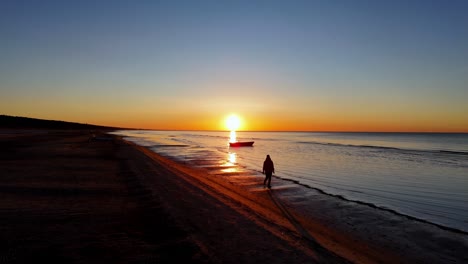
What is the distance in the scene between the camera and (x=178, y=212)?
11531mm

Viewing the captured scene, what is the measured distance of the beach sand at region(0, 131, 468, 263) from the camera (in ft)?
25.2

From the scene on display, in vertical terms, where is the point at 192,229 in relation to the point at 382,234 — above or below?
above

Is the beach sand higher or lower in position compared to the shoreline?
higher

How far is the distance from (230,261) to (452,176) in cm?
2733

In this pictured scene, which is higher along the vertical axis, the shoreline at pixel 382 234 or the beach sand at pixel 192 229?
the beach sand at pixel 192 229

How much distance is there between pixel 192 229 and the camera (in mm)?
9609

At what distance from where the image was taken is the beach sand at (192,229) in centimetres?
770

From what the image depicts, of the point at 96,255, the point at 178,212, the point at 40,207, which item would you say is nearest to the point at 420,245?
the point at 178,212

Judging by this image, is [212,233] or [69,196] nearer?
[212,233]

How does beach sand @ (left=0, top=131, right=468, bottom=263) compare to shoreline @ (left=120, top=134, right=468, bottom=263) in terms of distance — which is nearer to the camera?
beach sand @ (left=0, top=131, right=468, bottom=263)

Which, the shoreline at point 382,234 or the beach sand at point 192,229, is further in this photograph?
the shoreline at point 382,234

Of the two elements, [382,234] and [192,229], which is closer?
[192,229]

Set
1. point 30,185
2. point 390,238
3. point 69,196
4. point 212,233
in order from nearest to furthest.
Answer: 1. point 212,233
2. point 390,238
3. point 69,196
4. point 30,185

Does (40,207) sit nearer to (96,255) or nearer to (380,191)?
(96,255)
